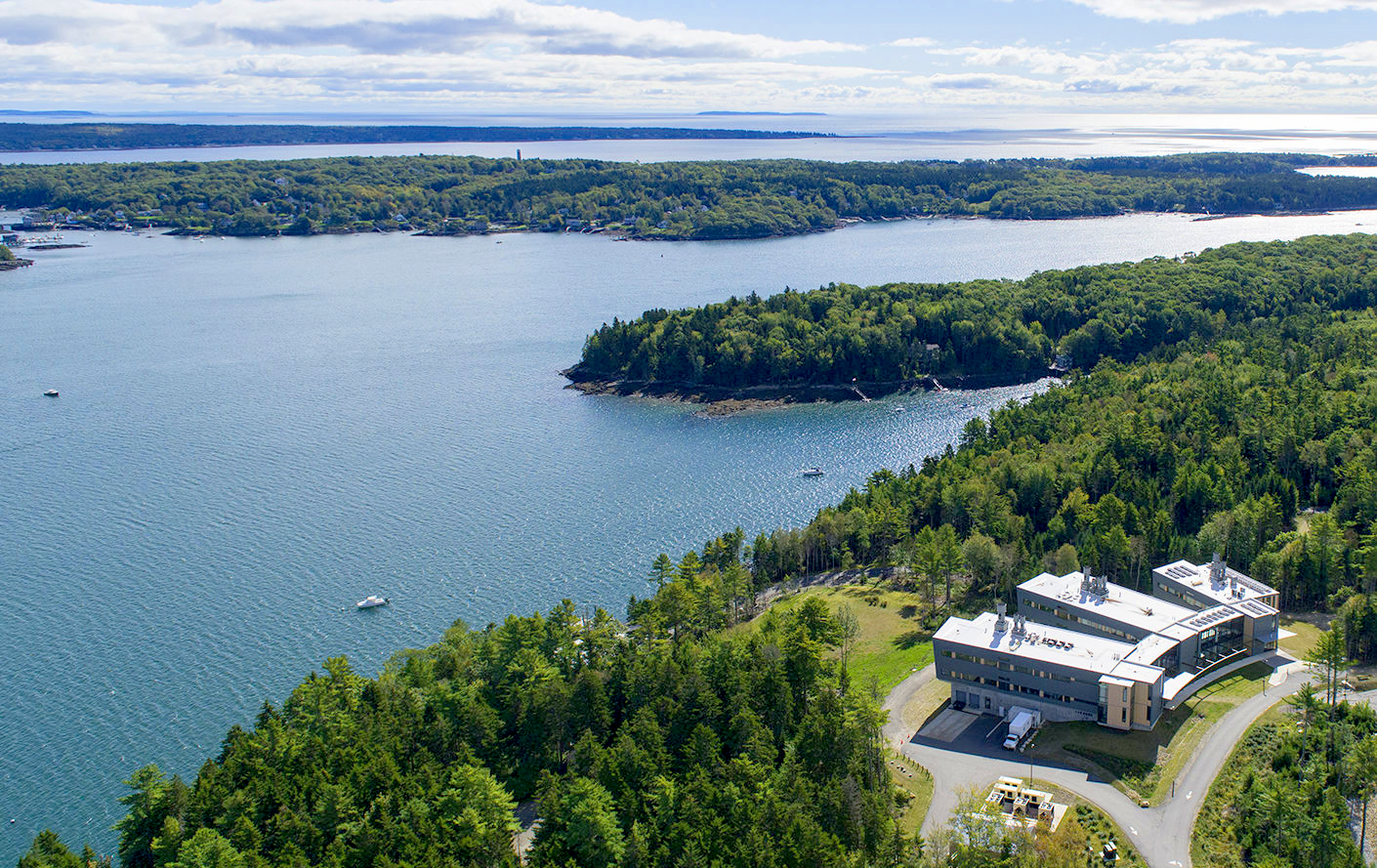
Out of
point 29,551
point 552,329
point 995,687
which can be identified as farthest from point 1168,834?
Result: point 552,329

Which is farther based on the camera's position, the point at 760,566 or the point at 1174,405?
the point at 1174,405

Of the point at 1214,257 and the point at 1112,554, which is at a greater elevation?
the point at 1214,257

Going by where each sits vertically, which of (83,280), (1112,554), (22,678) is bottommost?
(22,678)

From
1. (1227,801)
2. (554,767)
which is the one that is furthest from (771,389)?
(1227,801)

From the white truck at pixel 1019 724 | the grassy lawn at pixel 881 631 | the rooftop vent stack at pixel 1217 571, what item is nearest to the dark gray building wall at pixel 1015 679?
the white truck at pixel 1019 724

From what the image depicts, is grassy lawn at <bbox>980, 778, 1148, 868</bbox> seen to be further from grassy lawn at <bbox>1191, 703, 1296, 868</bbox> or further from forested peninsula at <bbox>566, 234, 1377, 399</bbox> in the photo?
forested peninsula at <bbox>566, 234, 1377, 399</bbox>

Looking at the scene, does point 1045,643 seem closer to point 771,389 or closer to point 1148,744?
point 1148,744

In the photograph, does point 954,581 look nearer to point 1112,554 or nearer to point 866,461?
point 1112,554
